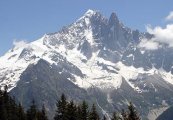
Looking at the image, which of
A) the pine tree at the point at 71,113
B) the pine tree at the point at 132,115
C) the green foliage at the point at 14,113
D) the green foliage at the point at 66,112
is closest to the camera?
the pine tree at the point at 132,115

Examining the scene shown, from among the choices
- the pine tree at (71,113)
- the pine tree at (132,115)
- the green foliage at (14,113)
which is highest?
the green foliage at (14,113)

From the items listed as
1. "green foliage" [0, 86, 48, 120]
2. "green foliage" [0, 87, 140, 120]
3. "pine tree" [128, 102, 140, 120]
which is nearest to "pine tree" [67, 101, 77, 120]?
"green foliage" [0, 87, 140, 120]

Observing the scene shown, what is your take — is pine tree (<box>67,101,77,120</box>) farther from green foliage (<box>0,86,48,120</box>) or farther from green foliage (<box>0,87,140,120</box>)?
green foliage (<box>0,86,48,120</box>)

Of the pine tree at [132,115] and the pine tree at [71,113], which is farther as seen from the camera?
the pine tree at [71,113]

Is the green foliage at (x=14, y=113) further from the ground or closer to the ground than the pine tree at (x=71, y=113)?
further from the ground

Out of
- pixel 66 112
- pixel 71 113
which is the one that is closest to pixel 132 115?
pixel 71 113

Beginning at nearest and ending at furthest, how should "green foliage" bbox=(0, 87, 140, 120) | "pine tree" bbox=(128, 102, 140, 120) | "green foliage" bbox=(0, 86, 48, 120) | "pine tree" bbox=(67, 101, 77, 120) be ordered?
"pine tree" bbox=(128, 102, 140, 120)
"green foliage" bbox=(0, 87, 140, 120)
"pine tree" bbox=(67, 101, 77, 120)
"green foliage" bbox=(0, 86, 48, 120)

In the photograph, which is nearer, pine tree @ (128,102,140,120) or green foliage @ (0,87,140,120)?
pine tree @ (128,102,140,120)

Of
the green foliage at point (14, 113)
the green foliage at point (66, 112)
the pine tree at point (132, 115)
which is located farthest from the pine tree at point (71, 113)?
the pine tree at point (132, 115)

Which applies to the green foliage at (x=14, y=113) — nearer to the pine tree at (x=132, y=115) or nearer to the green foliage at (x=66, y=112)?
the green foliage at (x=66, y=112)

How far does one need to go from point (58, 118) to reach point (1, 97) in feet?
65.7

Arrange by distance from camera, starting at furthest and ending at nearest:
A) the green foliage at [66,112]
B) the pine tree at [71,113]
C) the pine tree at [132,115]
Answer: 1. the pine tree at [71,113]
2. the green foliage at [66,112]
3. the pine tree at [132,115]

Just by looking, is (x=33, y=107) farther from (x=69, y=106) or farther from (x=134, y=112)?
(x=134, y=112)

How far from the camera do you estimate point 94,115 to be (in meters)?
74.7
